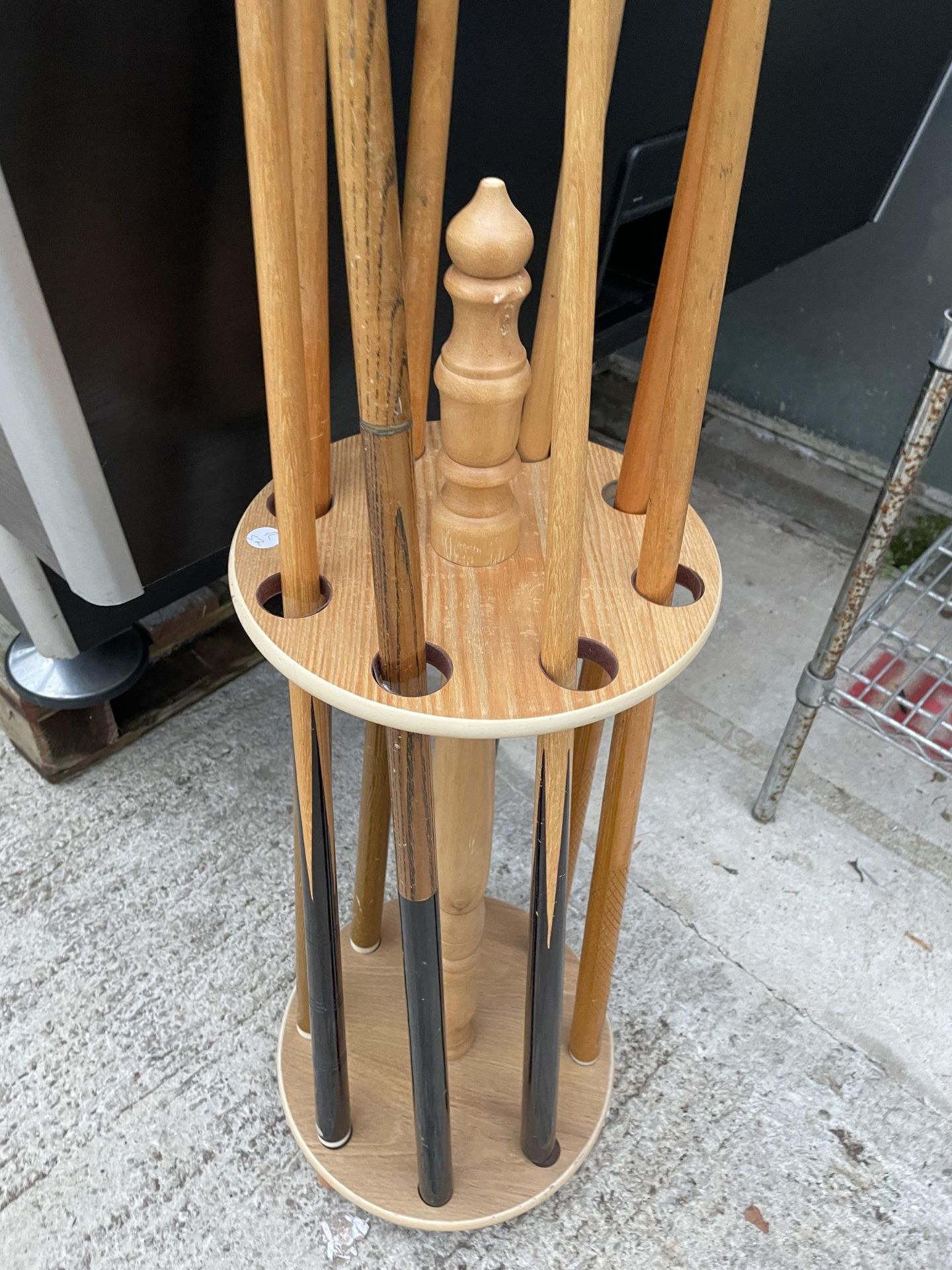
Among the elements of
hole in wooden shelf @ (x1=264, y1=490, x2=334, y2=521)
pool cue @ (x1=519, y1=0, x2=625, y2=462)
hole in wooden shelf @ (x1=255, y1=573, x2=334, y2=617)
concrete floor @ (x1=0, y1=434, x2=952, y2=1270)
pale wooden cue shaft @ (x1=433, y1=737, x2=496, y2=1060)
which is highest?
pool cue @ (x1=519, y1=0, x2=625, y2=462)

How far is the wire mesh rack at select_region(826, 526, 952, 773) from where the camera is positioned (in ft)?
3.69

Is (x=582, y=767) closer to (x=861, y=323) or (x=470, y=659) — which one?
(x=470, y=659)

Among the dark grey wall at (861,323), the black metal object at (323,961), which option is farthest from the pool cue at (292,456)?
the dark grey wall at (861,323)

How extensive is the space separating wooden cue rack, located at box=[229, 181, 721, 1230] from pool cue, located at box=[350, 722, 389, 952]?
92 mm

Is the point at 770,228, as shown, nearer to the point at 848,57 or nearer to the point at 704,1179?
the point at 848,57

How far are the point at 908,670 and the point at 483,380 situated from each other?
3.92 ft

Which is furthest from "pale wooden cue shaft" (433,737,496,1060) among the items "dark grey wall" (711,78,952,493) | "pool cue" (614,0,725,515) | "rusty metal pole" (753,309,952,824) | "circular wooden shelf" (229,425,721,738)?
"dark grey wall" (711,78,952,493)

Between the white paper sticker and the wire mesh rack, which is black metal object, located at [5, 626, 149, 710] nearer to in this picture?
the white paper sticker

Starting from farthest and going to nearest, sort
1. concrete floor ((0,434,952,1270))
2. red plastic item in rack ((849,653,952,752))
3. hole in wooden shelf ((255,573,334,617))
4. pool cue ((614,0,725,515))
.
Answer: red plastic item in rack ((849,653,952,752))
concrete floor ((0,434,952,1270))
hole in wooden shelf ((255,573,334,617))
pool cue ((614,0,725,515))

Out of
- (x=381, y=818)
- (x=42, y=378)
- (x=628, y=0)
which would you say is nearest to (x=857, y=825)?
(x=381, y=818)


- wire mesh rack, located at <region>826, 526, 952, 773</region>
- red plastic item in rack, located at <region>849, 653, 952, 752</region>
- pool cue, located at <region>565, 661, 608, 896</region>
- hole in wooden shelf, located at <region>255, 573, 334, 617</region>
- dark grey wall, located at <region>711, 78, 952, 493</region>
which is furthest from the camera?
dark grey wall, located at <region>711, 78, 952, 493</region>

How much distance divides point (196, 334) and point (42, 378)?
112mm

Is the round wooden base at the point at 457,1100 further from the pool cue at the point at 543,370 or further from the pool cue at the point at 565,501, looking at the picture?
the pool cue at the point at 543,370

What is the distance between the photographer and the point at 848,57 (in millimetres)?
1094
